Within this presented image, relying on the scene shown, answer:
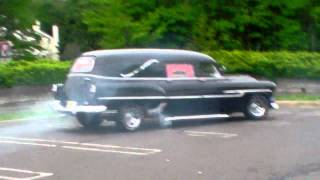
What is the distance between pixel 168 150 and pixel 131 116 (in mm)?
3047

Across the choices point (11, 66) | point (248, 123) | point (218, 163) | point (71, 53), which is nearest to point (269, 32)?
point (11, 66)

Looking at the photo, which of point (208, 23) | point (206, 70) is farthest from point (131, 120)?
point (208, 23)

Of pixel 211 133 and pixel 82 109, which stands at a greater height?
pixel 82 109

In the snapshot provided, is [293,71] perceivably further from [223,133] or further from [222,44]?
[223,133]

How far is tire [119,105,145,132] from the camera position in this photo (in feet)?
50.7

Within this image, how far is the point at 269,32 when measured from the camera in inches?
1124

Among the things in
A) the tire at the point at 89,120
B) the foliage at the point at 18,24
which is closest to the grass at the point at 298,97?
the tire at the point at 89,120

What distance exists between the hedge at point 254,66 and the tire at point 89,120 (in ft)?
30.4

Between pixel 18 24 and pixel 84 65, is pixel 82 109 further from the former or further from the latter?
pixel 18 24

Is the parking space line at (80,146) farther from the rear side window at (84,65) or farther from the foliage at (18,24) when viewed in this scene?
the foliage at (18,24)

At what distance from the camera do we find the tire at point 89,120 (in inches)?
614

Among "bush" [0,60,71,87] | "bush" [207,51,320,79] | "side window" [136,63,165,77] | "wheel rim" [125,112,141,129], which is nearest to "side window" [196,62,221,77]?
"side window" [136,63,165,77]

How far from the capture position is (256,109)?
17656mm

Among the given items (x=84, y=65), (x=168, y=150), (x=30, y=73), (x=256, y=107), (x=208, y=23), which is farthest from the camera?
(x=208, y=23)
